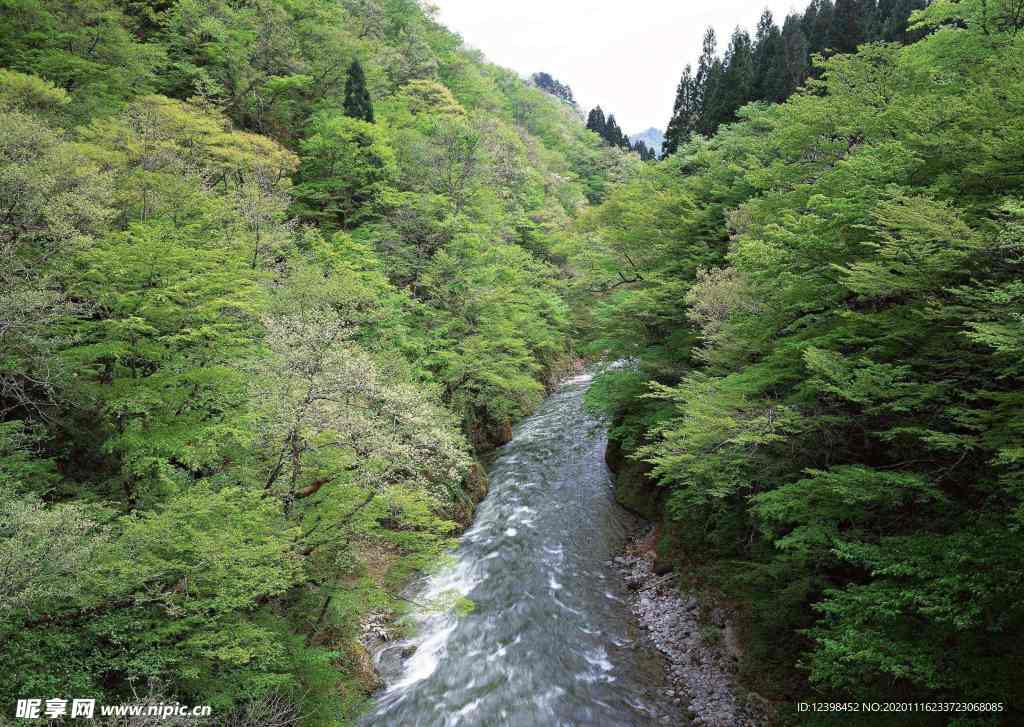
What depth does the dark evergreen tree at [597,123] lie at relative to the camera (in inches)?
3181

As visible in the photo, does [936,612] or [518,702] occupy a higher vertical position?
[936,612]

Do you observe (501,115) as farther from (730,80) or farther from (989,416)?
(989,416)

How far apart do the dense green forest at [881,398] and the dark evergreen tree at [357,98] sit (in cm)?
2222

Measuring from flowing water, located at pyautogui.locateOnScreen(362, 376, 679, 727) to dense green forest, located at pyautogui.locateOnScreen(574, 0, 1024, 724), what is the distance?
2.38 m

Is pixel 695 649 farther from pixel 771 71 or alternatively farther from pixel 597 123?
pixel 597 123

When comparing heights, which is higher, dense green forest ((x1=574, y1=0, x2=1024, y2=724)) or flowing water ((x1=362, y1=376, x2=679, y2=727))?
dense green forest ((x1=574, y1=0, x2=1024, y2=724))

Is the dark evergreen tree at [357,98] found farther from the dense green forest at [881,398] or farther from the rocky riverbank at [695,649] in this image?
the rocky riverbank at [695,649]

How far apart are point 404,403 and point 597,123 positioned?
84836mm

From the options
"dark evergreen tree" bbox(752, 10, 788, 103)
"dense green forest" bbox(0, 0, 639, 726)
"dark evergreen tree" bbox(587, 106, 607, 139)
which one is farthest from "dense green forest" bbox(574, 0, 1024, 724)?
"dark evergreen tree" bbox(587, 106, 607, 139)

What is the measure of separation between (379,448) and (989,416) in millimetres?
9053

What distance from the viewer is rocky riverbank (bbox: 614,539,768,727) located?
916 cm

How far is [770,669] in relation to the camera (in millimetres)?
9336

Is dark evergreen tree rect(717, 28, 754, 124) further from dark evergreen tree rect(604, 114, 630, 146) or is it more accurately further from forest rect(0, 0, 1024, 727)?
dark evergreen tree rect(604, 114, 630, 146)

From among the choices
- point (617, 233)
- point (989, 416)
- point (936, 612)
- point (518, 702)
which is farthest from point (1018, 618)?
point (617, 233)
